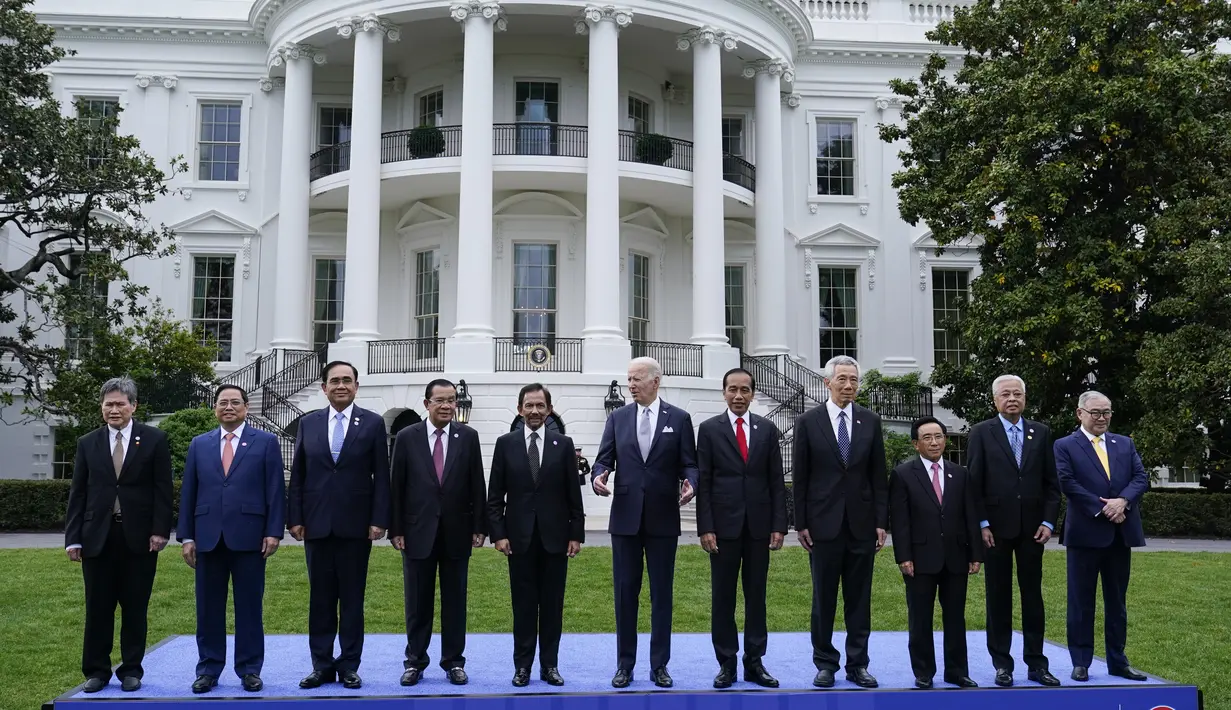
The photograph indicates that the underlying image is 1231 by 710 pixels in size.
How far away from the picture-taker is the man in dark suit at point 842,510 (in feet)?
24.5

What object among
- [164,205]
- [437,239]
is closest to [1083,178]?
[437,239]

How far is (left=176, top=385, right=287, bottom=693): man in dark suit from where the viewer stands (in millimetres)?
7258

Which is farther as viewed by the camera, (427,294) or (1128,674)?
(427,294)

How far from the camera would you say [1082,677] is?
763cm

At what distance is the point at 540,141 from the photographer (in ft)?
83.6

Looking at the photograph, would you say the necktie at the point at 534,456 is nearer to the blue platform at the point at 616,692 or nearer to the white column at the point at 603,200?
the blue platform at the point at 616,692

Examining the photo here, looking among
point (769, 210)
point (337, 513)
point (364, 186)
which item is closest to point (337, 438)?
point (337, 513)

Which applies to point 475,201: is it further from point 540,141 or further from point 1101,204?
point 1101,204

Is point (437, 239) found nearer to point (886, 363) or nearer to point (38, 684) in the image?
point (886, 363)

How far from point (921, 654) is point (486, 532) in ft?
10.0

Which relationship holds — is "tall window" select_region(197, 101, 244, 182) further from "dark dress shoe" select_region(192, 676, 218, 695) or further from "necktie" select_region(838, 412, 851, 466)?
"necktie" select_region(838, 412, 851, 466)

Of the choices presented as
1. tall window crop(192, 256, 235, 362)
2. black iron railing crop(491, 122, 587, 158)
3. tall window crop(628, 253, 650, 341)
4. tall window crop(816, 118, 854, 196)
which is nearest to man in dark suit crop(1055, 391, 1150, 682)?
black iron railing crop(491, 122, 587, 158)

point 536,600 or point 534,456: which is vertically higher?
point 534,456

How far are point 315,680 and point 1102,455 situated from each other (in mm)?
5746
